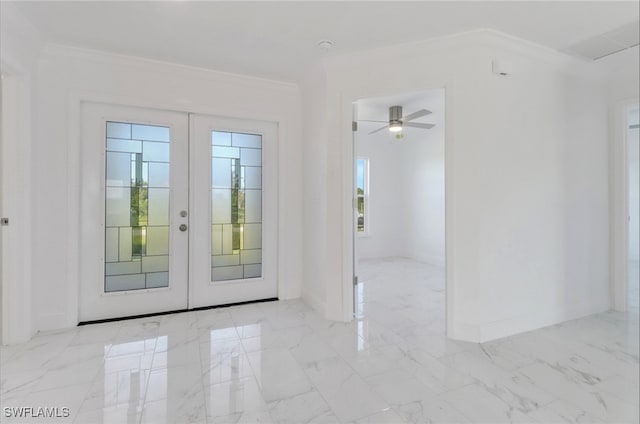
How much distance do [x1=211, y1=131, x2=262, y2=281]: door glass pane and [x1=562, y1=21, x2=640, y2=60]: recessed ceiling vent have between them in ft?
10.7

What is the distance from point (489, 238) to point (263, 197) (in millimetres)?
2385

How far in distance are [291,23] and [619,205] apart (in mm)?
3809

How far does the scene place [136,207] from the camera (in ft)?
10.5

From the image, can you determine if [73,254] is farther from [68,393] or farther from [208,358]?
[208,358]

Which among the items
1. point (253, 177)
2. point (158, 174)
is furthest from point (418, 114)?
point (158, 174)

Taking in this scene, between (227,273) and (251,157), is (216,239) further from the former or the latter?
(251,157)

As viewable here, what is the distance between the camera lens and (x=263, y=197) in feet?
12.3

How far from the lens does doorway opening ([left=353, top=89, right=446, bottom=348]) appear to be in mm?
4617

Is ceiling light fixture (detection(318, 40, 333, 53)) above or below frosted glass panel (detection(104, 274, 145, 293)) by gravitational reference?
above

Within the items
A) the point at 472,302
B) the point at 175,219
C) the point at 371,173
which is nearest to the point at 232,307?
the point at 175,219

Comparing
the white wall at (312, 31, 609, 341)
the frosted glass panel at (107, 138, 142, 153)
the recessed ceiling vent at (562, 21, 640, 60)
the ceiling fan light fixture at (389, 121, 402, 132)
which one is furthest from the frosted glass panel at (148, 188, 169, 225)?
the recessed ceiling vent at (562, 21, 640, 60)

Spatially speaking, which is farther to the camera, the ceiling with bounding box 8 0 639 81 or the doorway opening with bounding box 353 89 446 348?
the doorway opening with bounding box 353 89 446 348

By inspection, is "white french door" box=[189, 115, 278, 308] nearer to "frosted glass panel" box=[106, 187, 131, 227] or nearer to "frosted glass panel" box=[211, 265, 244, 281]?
"frosted glass panel" box=[211, 265, 244, 281]

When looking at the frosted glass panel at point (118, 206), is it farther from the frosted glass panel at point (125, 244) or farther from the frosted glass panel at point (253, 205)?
the frosted glass panel at point (253, 205)
